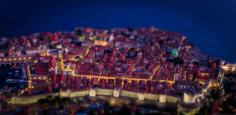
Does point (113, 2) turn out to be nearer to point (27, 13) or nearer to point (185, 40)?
point (27, 13)

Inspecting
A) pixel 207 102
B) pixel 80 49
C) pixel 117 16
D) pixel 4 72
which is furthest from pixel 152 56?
pixel 117 16

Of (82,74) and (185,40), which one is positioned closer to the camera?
(82,74)

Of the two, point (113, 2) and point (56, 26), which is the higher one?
point (113, 2)

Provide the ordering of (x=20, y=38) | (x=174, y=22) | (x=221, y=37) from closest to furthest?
(x=20, y=38)
(x=221, y=37)
(x=174, y=22)

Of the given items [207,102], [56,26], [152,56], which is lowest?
[207,102]

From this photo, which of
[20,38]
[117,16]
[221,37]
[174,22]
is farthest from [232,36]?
[20,38]

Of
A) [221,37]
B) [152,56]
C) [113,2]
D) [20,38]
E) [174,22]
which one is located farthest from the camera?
[113,2]
